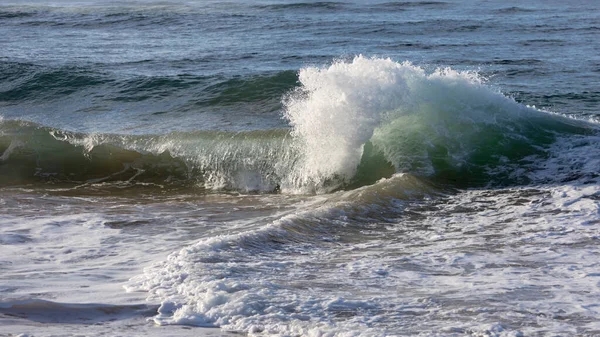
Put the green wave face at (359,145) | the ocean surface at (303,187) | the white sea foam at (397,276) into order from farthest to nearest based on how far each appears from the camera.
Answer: the green wave face at (359,145) → the ocean surface at (303,187) → the white sea foam at (397,276)

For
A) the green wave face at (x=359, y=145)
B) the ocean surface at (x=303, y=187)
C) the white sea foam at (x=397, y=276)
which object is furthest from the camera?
the green wave face at (x=359, y=145)

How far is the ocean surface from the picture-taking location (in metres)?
5.36

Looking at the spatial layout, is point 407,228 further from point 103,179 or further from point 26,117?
point 26,117

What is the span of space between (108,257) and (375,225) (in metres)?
2.63

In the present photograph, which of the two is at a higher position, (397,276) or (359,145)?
(359,145)

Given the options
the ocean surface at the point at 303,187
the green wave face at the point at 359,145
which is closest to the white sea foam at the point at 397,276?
the ocean surface at the point at 303,187

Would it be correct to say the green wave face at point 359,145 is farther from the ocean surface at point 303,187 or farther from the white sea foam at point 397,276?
the white sea foam at point 397,276

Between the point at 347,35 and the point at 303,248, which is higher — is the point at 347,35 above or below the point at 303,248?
above

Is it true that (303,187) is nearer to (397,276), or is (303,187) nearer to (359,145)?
(359,145)

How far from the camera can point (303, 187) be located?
1000cm

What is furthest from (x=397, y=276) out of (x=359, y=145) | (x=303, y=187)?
(x=359, y=145)

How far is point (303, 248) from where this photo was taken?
6.90m

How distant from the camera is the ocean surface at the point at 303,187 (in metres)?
5.36

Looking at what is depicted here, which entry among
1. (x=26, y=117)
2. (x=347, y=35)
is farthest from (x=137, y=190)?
(x=347, y=35)
